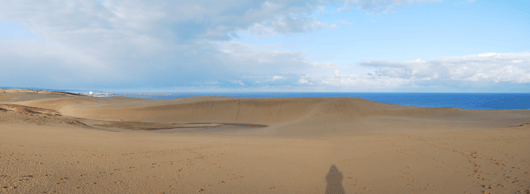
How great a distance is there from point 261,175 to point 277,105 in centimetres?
1707

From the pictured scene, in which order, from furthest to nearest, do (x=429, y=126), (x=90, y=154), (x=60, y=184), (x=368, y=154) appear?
(x=429, y=126)
(x=368, y=154)
(x=90, y=154)
(x=60, y=184)

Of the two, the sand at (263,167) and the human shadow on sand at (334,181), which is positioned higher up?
the sand at (263,167)

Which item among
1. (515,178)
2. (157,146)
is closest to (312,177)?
(515,178)

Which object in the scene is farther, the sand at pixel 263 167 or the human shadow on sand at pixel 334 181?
the human shadow on sand at pixel 334 181

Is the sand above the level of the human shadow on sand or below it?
above

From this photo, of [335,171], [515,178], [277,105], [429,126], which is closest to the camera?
[515,178]

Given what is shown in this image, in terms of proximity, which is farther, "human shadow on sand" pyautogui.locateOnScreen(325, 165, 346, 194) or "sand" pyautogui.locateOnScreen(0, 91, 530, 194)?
"human shadow on sand" pyautogui.locateOnScreen(325, 165, 346, 194)

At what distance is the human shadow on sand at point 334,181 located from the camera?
3.77 metres

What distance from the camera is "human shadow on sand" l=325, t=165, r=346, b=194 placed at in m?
3.77

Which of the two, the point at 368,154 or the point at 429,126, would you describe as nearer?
the point at 368,154

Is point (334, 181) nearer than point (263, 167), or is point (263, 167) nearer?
point (334, 181)

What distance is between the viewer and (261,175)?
4.42 meters

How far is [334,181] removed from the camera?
4.17 metres

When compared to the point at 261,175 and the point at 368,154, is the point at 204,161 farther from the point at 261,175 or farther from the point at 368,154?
the point at 368,154
